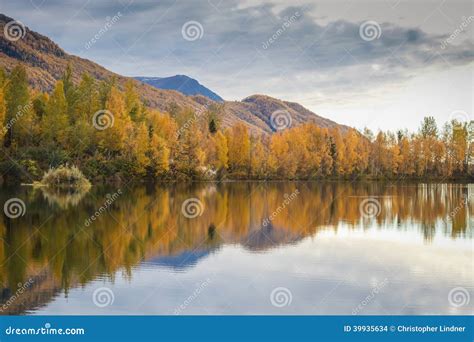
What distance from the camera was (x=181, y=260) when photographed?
16.7 m

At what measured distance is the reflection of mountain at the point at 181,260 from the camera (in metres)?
15.9

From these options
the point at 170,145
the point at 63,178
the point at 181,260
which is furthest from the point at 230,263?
the point at 170,145

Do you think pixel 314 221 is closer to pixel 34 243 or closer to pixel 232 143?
pixel 34 243

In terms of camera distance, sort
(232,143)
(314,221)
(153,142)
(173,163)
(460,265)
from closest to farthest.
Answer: (460,265)
(314,221)
(153,142)
(173,163)
(232,143)

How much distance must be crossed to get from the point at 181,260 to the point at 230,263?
5.05 feet

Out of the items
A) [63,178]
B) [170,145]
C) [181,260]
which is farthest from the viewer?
[170,145]

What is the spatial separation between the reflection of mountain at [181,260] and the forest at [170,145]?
37.8 metres

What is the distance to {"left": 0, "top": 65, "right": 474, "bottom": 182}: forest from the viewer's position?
56.9 m

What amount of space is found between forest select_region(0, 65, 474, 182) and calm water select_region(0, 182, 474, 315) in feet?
101

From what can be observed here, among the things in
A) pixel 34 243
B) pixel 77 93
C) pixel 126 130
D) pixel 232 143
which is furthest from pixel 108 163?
pixel 34 243

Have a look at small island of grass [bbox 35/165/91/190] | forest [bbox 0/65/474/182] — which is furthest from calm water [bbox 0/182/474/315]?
forest [bbox 0/65/474/182]

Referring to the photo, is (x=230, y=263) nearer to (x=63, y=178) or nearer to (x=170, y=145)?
(x=63, y=178)

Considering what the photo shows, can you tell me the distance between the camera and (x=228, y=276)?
14.9 meters

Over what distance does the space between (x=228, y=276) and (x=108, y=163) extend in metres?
48.2
